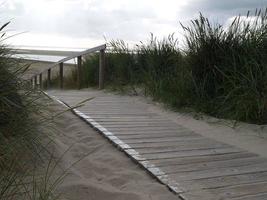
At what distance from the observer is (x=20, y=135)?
3697mm

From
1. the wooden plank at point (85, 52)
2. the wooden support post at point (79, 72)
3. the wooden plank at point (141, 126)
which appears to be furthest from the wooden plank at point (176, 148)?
the wooden support post at point (79, 72)

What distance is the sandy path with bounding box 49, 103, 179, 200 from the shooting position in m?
3.56

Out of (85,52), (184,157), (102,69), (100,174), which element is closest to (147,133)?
(184,157)

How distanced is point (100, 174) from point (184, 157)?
89 cm

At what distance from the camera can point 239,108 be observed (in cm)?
586

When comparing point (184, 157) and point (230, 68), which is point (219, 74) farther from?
point (184, 157)

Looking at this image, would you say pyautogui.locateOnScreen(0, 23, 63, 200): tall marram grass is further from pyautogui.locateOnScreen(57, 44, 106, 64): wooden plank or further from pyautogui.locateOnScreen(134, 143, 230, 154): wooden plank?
pyautogui.locateOnScreen(57, 44, 106, 64): wooden plank

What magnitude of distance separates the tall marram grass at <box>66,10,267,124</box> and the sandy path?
185cm

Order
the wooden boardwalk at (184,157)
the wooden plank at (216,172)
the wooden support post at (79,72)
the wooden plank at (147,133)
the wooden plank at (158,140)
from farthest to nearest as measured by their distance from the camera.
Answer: the wooden support post at (79,72)
the wooden plank at (147,133)
the wooden plank at (158,140)
the wooden plank at (216,172)
the wooden boardwalk at (184,157)

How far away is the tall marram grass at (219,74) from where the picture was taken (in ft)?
19.1

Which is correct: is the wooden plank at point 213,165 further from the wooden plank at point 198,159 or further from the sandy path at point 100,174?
the sandy path at point 100,174

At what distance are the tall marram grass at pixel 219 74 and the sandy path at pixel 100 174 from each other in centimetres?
185

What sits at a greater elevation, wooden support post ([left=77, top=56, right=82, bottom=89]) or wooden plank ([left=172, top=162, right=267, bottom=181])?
wooden support post ([left=77, top=56, right=82, bottom=89])

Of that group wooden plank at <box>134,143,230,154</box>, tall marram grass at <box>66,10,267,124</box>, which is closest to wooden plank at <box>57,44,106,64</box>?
tall marram grass at <box>66,10,267,124</box>
